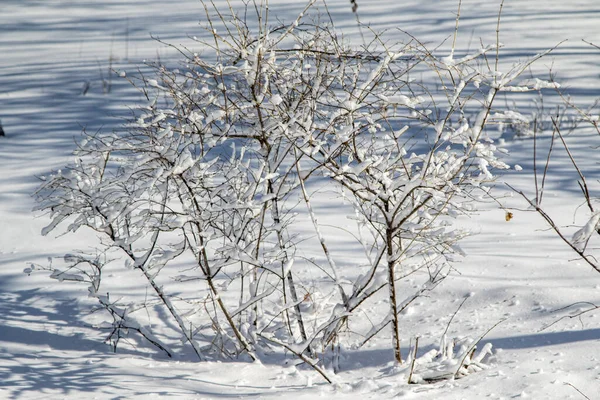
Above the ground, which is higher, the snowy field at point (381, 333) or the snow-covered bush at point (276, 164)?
the snow-covered bush at point (276, 164)

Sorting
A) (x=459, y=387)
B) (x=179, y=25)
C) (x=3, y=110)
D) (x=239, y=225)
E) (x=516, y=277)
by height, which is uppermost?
(x=179, y=25)

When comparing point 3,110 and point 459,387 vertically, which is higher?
point 3,110

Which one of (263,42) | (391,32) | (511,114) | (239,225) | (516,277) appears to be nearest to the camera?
(511,114)

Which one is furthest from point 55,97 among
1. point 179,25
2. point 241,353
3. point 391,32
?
point 241,353

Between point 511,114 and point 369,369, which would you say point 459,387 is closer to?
point 369,369

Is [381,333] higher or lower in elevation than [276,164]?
lower

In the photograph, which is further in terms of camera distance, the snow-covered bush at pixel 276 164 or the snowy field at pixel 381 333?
the snowy field at pixel 381 333

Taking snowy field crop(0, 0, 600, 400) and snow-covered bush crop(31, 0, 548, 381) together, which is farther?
snowy field crop(0, 0, 600, 400)

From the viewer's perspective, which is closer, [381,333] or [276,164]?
[276,164]

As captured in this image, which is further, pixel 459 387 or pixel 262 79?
pixel 262 79

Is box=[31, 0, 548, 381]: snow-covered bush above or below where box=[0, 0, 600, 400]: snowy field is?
above

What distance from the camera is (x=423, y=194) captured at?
9.61ft

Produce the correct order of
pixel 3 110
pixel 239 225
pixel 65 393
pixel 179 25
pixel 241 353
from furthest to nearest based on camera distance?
pixel 179 25
pixel 3 110
pixel 241 353
pixel 239 225
pixel 65 393

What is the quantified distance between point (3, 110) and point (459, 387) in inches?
291
